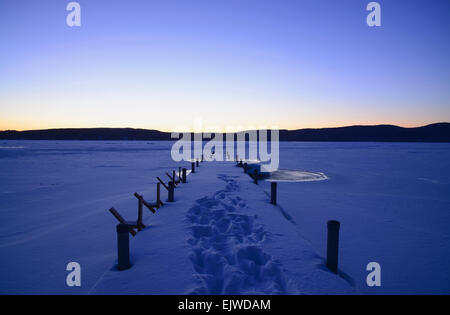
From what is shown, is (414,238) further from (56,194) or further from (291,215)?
(56,194)

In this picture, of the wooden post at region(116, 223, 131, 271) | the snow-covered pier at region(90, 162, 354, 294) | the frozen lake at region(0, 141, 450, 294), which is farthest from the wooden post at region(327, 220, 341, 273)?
the wooden post at region(116, 223, 131, 271)

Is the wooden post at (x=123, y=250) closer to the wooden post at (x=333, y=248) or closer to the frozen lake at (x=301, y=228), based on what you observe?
the frozen lake at (x=301, y=228)

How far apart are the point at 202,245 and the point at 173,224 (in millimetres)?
1568

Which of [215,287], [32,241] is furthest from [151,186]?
[215,287]

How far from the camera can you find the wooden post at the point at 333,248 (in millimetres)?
4449

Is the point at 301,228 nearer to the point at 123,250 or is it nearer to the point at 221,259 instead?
the point at 221,259

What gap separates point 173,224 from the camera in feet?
21.9

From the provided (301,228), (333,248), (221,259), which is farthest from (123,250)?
(301,228)

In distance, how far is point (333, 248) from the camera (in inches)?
178

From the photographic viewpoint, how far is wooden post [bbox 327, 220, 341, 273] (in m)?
4.45

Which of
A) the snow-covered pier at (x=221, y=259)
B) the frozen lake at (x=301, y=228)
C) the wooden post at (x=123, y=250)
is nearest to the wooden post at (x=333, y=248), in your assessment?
the snow-covered pier at (x=221, y=259)

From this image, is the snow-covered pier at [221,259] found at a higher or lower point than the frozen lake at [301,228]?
higher

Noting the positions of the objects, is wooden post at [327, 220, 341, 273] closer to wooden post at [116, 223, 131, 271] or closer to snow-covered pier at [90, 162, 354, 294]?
snow-covered pier at [90, 162, 354, 294]
